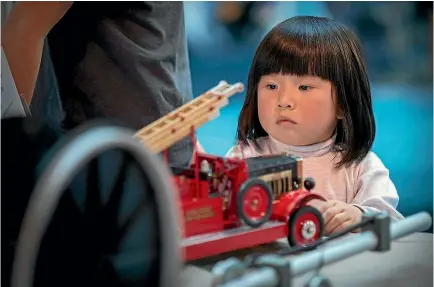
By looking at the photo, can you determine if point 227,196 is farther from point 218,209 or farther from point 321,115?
point 321,115

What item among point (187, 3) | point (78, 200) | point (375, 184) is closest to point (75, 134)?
point (78, 200)

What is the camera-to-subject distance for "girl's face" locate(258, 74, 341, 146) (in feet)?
2.06

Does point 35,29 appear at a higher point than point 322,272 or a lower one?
higher

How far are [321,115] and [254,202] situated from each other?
11 centimetres

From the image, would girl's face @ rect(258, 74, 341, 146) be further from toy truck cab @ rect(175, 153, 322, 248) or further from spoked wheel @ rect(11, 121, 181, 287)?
spoked wheel @ rect(11, 121, 181, 287)

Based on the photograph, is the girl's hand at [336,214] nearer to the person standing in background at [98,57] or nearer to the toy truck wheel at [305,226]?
the toy truck wheel at [305,226]

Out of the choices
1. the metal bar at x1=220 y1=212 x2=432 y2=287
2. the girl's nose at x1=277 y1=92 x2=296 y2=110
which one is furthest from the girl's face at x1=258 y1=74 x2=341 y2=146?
the metal bar at x1=220 y1=212 x2=432 y2=287

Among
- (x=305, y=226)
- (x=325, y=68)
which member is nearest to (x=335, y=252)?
(x=305, y=226)

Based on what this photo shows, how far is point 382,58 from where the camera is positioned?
66 centimetres

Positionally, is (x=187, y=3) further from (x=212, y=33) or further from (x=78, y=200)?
(x=78, y=200)

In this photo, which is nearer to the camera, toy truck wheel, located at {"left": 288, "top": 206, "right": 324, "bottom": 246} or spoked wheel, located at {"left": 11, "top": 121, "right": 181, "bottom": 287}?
spoked wheel, located at {"left": 11, "top": 121, "right": 181, "bottom": 287}

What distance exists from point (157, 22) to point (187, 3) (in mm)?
39

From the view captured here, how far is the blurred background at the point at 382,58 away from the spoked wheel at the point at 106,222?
127mm

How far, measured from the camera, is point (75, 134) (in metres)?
0.49
